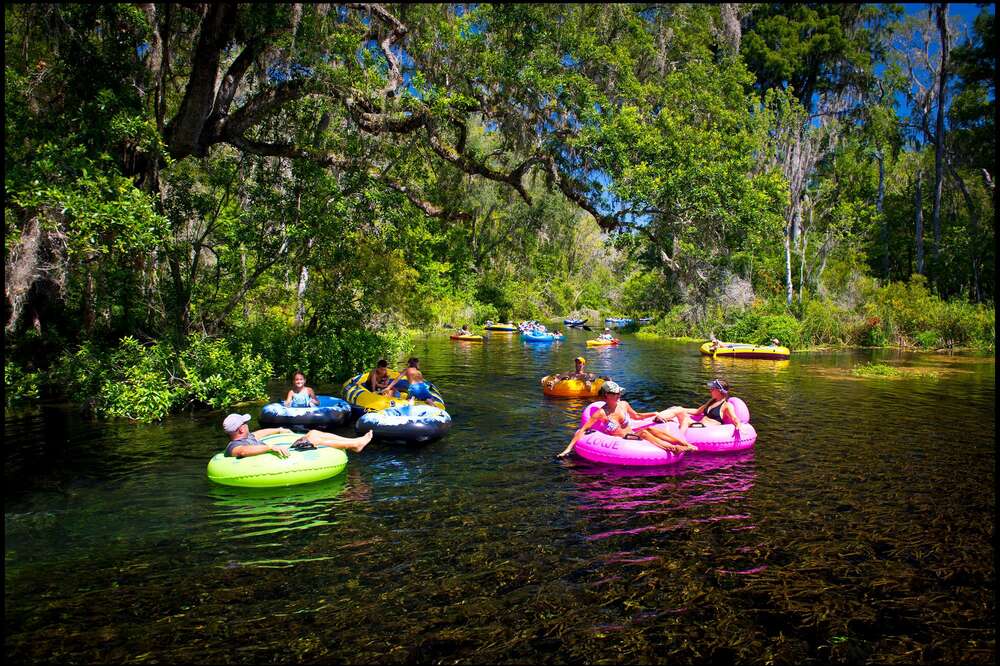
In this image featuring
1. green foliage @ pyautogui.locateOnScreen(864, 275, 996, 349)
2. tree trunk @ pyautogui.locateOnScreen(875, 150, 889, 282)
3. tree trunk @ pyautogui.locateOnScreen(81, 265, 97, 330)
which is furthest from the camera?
tree trunk @ pyautogui.locateOnScreen(875, 150, 889, 282)

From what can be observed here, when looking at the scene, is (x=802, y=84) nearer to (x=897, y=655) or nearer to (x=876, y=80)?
(x=876, y=80)

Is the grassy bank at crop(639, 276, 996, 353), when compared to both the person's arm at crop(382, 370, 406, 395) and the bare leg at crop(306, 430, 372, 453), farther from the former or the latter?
the bare leg at crop(306, 430, 372, 453)

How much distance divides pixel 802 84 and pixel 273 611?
4531 cm

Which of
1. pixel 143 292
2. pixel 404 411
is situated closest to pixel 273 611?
pixel 404 411

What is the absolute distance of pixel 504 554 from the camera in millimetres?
6316

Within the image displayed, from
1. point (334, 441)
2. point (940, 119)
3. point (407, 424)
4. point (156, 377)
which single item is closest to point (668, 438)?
point (407, 424)

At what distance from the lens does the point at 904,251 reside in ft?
131

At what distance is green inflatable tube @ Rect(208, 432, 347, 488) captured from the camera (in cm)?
833

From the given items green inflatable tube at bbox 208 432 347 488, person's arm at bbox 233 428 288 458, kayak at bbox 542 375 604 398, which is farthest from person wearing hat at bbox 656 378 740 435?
person's arm at bbox 233 428 288 458

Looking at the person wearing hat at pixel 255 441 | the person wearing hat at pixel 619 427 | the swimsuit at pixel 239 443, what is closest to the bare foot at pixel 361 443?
the person wearing hat at pixel 255 441

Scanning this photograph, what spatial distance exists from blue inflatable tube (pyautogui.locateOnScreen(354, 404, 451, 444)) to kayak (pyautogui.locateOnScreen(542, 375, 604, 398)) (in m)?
5.40

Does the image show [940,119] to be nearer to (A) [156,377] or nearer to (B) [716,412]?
(B) [716,412]

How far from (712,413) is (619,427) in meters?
2.03

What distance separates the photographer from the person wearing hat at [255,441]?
27.8ft
